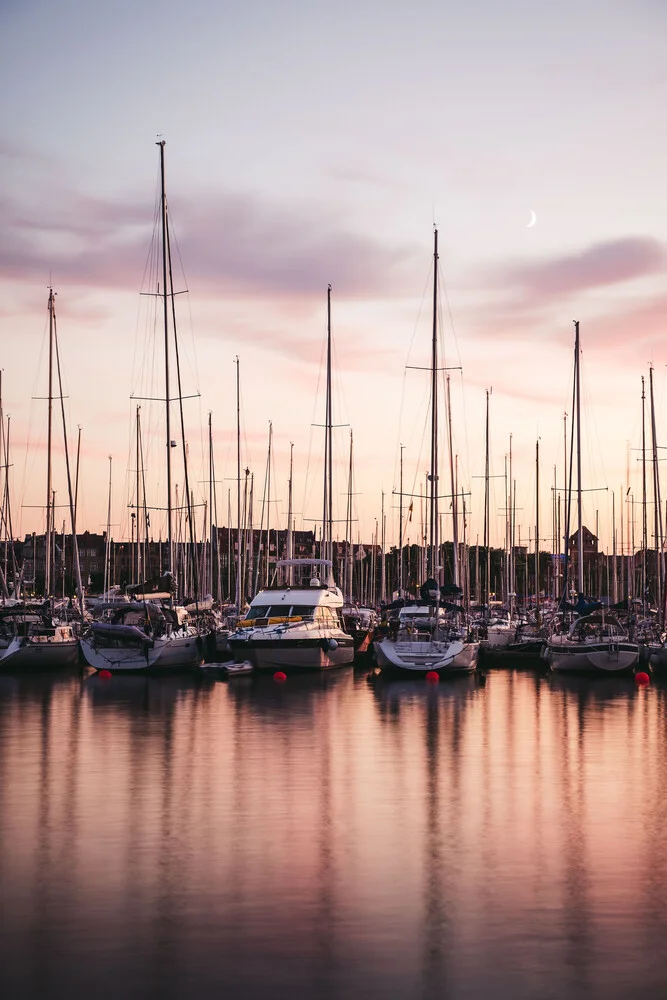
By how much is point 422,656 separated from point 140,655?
465 inches

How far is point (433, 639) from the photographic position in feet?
183

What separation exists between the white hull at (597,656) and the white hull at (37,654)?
2195 cm

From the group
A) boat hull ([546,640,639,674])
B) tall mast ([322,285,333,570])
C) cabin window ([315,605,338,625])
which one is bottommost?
boat hull ([546,640,639,674])

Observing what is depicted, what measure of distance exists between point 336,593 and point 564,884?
46133 millimetres

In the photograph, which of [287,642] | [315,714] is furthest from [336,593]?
[315,714]

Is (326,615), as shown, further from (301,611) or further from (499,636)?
(499,636)

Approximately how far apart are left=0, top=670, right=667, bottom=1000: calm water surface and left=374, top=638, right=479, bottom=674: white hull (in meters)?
16.3

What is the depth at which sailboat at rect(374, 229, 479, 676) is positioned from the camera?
54094 mm

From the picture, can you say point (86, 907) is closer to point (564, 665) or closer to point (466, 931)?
point (466, 931)

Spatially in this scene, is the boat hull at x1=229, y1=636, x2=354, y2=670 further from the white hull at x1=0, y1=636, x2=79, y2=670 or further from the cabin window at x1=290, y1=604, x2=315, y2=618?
the white hull at x1=0, y1=636, x2=79, y2=670

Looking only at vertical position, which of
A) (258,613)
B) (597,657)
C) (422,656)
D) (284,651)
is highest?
(258,613)

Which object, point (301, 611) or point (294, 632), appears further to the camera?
point (301, 611)

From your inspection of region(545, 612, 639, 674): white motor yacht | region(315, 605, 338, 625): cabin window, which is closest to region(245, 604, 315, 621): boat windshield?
region(315, 605, 338, 625): cabin window

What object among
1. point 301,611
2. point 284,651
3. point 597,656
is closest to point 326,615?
point 301,611
